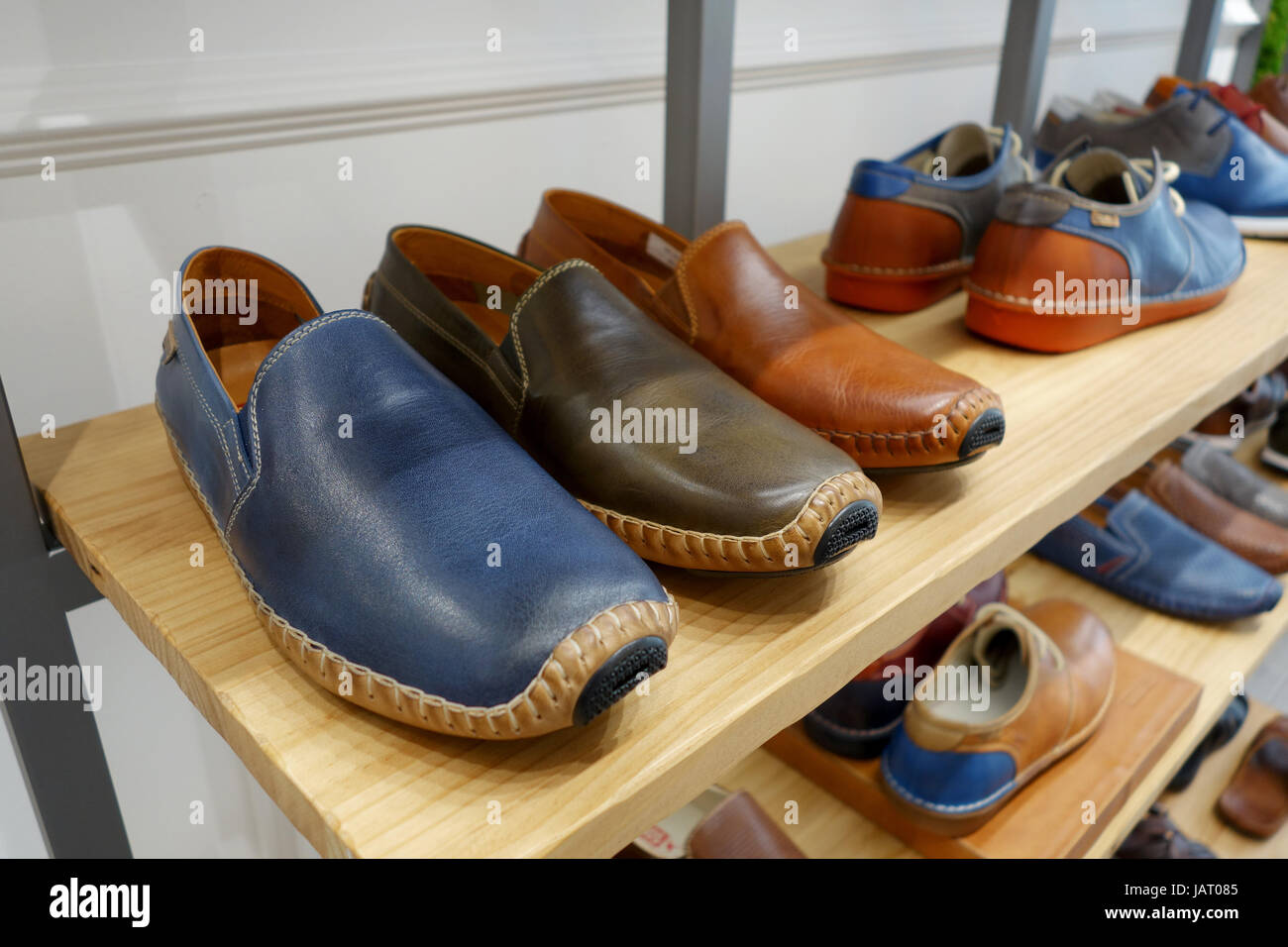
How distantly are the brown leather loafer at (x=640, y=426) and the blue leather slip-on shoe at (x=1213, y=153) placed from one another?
71cm

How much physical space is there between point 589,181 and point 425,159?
18 centimetres

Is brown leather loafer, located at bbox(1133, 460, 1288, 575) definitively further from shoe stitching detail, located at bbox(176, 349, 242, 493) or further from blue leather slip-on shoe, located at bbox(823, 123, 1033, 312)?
shoe stitching detail, located at bbox(176, 349, 242, 493)

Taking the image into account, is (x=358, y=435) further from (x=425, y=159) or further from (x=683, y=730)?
(x=425, y=159)

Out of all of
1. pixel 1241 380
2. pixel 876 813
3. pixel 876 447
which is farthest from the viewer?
pixel 876 813

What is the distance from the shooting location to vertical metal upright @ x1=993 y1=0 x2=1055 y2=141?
904 mm

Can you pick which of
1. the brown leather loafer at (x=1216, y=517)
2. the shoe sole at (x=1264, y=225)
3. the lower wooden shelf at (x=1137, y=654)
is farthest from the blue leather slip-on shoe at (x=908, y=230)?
the brown leather loafer at (x=1216, y=517)

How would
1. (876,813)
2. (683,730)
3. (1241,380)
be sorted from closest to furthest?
(683,730) < (1241,380) < (876,813)

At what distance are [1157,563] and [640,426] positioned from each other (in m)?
0.80

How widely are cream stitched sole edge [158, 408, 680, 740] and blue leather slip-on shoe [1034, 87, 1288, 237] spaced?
843mm

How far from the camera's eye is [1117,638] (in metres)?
0.93

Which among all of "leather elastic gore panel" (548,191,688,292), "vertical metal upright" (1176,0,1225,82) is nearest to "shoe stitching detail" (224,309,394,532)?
"leather elastic gore panel" (548,191,688,292)

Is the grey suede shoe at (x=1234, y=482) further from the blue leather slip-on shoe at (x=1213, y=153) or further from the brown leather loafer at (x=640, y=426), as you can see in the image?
the brown leather loafer at (x=640, y=426)

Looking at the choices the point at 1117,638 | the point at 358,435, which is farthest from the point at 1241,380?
the point at 358,435
